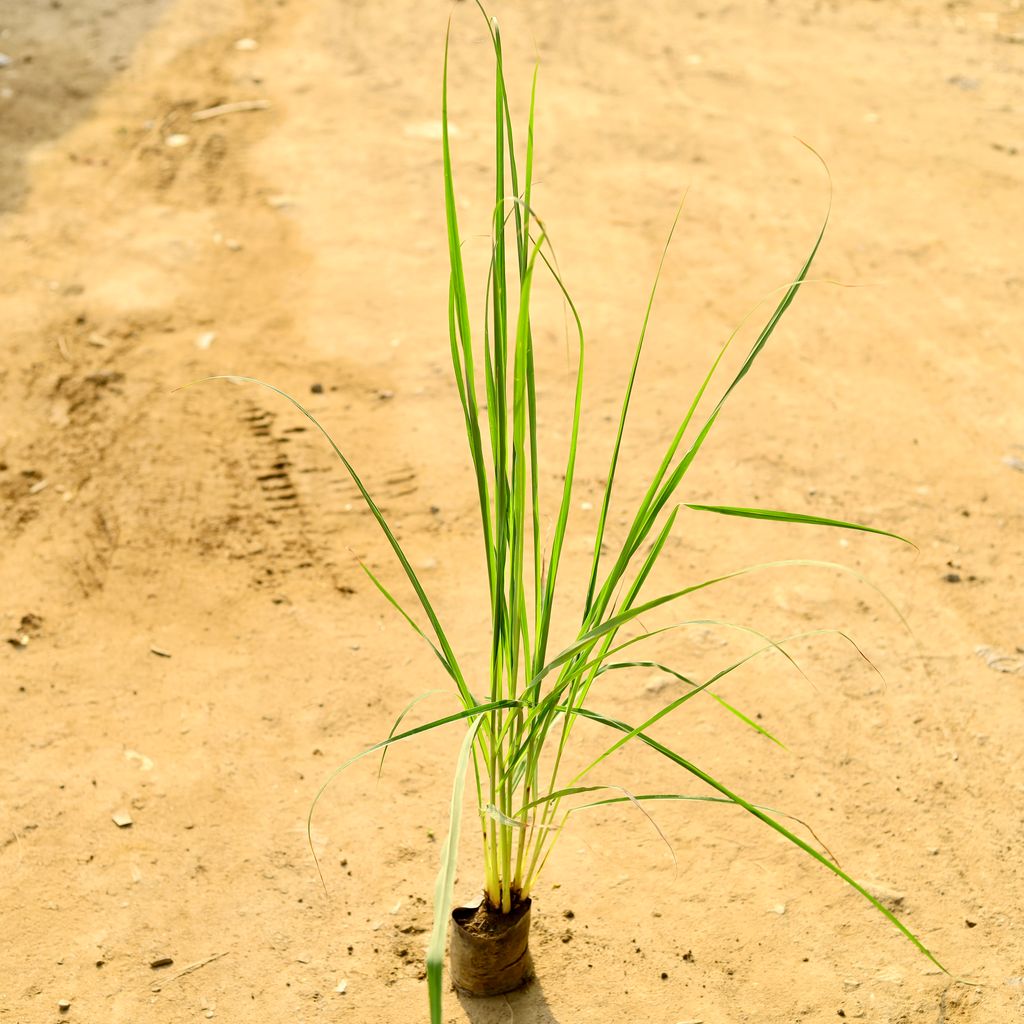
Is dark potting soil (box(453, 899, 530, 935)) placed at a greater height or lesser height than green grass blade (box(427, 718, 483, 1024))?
lesser

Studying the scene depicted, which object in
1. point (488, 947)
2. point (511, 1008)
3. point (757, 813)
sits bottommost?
point (511, 1008)

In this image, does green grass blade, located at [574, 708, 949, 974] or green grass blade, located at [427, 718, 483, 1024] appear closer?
green grass blade, located at [427, 718, 483, 1024]

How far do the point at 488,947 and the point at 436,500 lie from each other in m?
1.40

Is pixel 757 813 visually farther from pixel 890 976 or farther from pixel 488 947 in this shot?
pixel 890 976

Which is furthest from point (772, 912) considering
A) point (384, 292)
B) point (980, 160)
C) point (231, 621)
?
point (980, 160)

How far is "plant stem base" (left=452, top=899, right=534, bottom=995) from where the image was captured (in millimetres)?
1836

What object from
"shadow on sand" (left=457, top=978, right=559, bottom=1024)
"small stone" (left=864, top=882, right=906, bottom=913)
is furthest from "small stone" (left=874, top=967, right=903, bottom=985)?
"shadow on sand" (left=457, top=978, right=559, bottom=1024)

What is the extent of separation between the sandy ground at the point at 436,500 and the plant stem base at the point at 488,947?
0.18 feet

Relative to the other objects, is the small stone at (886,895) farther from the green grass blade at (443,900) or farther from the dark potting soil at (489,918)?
the green grass blade at (443,900)

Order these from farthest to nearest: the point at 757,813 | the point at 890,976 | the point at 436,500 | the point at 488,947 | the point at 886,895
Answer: the point at 436,500, the point at 886,895, the point at 890,976, the point at 488,947, the point at 757,813

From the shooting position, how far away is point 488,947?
1.83 metres

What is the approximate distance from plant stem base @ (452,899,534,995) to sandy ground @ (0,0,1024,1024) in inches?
2.2

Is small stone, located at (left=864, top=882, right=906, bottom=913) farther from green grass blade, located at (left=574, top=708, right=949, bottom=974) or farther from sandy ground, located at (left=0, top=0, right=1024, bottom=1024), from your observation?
green grass blade, located at (left=574, top=708, right=949, bottom=974)

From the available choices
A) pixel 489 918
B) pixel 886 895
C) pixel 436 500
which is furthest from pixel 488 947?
pixel 436 500
